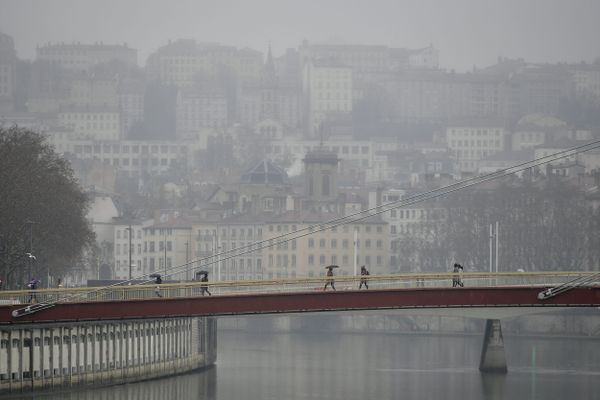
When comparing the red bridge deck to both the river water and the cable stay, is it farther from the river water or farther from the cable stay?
the river water

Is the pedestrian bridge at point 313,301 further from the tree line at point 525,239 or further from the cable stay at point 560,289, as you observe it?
the tree line at point 525,239

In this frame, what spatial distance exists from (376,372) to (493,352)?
256 inches

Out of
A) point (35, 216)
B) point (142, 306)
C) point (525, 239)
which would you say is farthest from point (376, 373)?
point (525, 239)

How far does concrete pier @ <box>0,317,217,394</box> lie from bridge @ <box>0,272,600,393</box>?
0.04 meters

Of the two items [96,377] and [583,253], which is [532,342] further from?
[96,377]

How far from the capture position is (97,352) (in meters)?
98.3

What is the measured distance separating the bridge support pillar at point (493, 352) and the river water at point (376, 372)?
2.26ft

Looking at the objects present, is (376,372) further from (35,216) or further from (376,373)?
(35,216)

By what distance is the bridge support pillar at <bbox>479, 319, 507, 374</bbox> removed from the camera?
387ft

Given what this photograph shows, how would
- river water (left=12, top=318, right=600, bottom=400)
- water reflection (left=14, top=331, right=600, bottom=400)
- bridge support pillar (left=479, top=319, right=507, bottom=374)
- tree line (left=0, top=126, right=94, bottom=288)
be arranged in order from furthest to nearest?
bridge support pillar (left=479, top=319, right=507, bottom=374) → tree line (left=0, top=126, right=94, bottom=288) → water reflection (left=14, top=331, right=600, bottom=400) → river water (left=12, top=318, right=600, bottom=400)

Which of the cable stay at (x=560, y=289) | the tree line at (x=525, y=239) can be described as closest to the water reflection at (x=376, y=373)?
the cable stay at (x=560, y=289)

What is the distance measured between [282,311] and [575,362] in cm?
4336

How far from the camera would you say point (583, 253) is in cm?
17938

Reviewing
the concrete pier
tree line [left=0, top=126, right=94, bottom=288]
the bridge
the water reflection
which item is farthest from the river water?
tree line [left=0, top=126, right=94, bottom=288]
